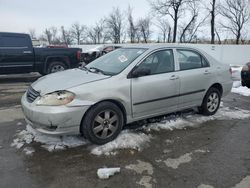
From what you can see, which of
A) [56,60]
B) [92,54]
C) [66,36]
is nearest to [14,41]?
[56,60]

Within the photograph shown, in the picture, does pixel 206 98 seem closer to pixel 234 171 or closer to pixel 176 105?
pixel 176 105

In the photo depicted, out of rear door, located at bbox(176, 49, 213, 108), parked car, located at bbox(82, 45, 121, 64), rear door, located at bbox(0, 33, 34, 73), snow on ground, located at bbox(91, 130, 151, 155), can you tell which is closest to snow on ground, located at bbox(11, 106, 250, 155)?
snow on ground, located at bbox(91, 130, 151, 155)

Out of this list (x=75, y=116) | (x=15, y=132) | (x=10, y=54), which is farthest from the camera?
(x=10, y=54)

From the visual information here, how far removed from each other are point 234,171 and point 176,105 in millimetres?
1827

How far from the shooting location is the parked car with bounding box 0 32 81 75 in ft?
32.0

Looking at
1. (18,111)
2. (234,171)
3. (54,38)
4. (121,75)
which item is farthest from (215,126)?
(54,38)

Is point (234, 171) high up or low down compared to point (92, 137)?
down

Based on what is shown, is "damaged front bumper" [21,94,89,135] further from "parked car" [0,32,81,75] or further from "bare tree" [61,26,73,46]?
"bare tree" [61,26,73,46]

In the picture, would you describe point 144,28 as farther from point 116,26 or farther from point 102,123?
point 102,123

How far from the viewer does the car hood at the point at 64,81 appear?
3.95 meters

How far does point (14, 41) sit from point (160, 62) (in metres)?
7.13

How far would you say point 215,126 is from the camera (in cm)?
514

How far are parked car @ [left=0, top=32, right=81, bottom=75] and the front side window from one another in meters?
6.87

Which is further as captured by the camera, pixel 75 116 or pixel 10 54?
pixel 10 54
